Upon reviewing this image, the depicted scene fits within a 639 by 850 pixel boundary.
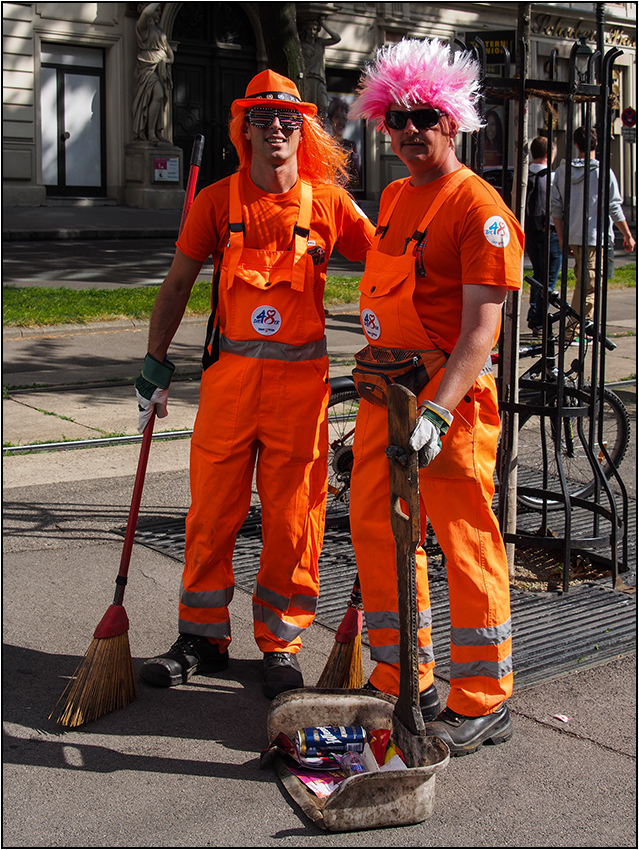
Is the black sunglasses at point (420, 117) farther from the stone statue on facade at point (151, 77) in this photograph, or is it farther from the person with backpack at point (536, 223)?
the stone statue on facade at point (151, 77)

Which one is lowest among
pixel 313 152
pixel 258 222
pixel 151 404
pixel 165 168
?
pixel 151 404

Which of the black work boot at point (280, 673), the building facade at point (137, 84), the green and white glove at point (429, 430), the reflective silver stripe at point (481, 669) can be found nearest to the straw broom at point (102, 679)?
the black work boot at point (280, 673)

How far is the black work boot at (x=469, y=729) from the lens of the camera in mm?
3225

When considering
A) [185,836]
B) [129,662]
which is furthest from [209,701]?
[185,836]

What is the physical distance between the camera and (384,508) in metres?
3.31

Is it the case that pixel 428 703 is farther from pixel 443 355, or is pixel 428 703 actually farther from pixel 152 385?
pixel 152 385

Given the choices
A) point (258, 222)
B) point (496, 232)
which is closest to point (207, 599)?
point (258, 222)

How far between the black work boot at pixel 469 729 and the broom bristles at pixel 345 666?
0.40 meters

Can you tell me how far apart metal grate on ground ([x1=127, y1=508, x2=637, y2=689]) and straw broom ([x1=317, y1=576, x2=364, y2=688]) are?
1.31ft

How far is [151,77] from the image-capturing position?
22.2 m

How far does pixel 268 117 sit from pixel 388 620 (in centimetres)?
180

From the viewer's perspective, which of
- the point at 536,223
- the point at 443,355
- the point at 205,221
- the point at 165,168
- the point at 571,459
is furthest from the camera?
the point at 165,168

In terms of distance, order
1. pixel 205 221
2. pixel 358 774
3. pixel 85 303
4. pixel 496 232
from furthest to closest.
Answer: pixel 85 303
pixel 205 221
pixel 496 232
pixel 358 774

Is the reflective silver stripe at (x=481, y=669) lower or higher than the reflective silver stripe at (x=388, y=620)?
lower
